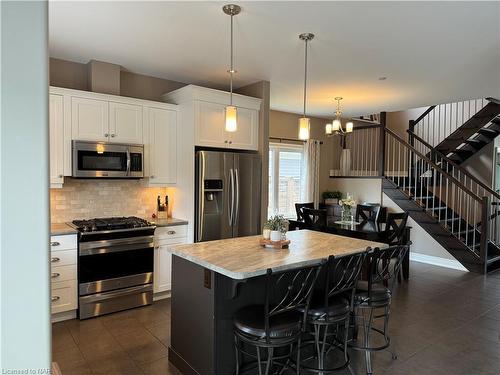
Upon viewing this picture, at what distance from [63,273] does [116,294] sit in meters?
0.59

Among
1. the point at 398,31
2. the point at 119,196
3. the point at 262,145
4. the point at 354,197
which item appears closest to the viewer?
the point at 398,31

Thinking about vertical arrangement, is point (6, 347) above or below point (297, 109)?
below

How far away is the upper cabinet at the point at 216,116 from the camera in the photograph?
13.9ft

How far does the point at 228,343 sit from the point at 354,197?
217 inches

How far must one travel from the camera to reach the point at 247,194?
4.57 m

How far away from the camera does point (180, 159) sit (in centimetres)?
437

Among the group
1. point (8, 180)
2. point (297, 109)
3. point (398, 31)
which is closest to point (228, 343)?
point (8, 180)

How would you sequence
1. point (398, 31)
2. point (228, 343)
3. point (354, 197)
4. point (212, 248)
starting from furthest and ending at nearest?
point (354, 197), point (398, 31), point (212, 248), point (228, 343)

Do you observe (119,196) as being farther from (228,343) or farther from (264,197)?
(228,343)

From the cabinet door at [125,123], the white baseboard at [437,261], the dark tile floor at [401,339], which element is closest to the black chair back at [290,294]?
the dark tile floor at [401,339]

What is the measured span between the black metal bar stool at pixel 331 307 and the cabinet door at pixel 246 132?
2.34m

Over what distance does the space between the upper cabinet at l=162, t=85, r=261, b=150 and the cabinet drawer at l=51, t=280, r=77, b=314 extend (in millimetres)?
2073

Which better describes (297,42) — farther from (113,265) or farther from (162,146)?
(113,265)

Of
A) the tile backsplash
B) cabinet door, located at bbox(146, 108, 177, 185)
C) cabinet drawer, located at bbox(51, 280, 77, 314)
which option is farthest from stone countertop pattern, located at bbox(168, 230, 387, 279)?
the tile backsplash
